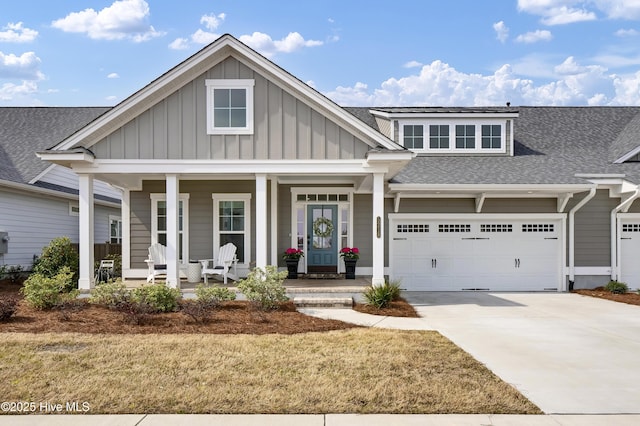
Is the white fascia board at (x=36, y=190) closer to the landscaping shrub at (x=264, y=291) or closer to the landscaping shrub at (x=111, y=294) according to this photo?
the landscaping shrub at (x=111, y=294)

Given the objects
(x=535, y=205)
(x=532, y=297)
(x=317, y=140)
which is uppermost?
(x=317, y=140)

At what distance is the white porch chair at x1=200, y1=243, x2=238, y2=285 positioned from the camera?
42.7ft

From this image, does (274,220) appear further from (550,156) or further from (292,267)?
(550,156)

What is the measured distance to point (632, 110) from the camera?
18844 mm

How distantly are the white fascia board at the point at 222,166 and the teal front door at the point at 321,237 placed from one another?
12.3 ft

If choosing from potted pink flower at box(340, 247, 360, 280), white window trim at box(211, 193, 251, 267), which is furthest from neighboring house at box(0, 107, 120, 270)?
potted pink flower at box(340, 247, 360, 280)

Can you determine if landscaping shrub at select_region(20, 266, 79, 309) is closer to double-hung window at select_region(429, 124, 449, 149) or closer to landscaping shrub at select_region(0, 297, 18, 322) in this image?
landscaping shrub at select_region(0, 297, 18, 322)

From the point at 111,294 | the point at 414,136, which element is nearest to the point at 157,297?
the point at 111,294

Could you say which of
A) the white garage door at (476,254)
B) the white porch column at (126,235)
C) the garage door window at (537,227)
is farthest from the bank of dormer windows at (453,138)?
the white porch column at (126,235)

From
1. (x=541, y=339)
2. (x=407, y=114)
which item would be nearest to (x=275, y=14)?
(x=407, y=114)

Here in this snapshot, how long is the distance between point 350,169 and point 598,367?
6.62 metres

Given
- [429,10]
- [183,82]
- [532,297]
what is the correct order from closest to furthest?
[183,82] → [429,10] → [532,297]

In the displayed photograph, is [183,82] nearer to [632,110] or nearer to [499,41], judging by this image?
[499,41]

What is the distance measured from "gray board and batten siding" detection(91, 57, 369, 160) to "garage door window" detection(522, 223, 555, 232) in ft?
21.6
